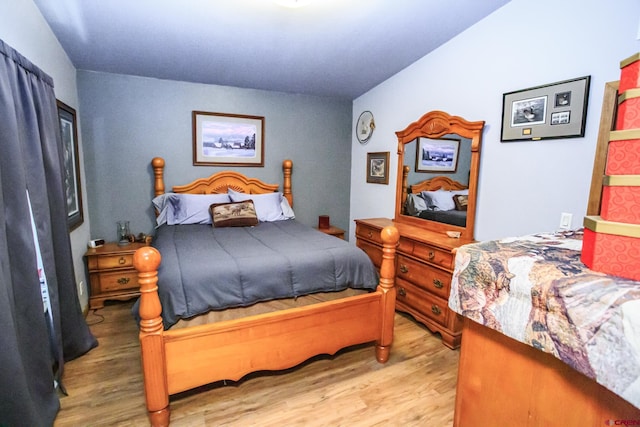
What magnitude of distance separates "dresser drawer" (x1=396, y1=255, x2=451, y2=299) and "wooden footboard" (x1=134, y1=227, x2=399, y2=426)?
59 centimetres

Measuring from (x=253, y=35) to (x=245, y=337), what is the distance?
→ 7.56ft

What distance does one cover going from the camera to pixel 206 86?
142 inches

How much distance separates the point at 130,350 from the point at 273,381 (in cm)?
115

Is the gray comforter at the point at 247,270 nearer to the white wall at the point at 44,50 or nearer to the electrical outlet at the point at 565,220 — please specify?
the white wall at the point at 44,50

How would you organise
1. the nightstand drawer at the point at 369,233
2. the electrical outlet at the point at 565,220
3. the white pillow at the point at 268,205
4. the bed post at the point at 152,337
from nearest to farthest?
the bed post at the point at 152,337, the electrical outlet at the point at 565,220, the nightstand drawer at the point at 369,233, the white pillow at the point at 268,205

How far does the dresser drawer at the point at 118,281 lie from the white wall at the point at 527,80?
3202 mm

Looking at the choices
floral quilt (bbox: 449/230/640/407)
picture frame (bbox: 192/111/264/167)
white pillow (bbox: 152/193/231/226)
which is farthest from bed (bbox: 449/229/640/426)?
picture frame (bbox: 192/111/264/167)

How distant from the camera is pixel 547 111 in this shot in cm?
209

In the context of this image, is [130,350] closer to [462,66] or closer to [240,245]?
[240,245]

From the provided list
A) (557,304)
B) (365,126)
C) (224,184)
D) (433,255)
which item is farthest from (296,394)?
(365,126)

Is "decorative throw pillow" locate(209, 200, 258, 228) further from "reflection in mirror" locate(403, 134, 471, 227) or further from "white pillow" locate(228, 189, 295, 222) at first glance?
"reflection in mirror" locate(403, 134, 471, 227)

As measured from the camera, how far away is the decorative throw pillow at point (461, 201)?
267 cm

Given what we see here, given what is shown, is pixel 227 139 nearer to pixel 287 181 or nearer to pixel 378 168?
pixel 287 181

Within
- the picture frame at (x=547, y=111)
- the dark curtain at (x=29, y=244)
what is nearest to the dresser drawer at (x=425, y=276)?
the picture frame at (x=547, y=111)
